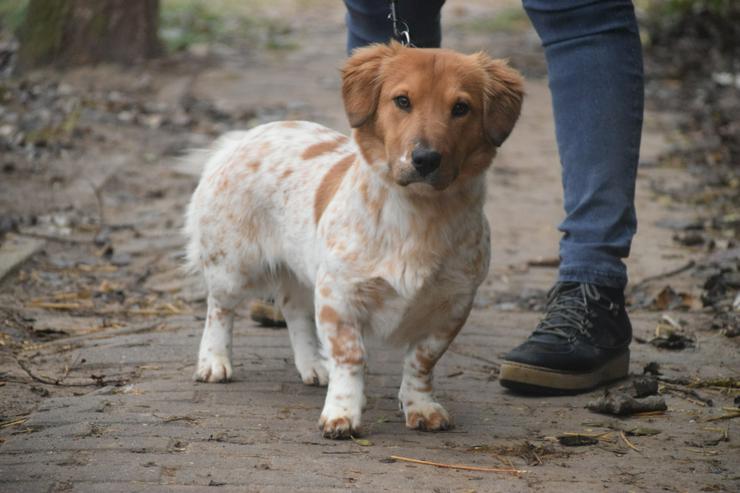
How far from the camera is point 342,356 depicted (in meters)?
3.29

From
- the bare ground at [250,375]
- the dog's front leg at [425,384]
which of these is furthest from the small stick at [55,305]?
the dog's front leg at [425,384]

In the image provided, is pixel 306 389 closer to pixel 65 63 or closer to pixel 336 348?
pixel 336 348

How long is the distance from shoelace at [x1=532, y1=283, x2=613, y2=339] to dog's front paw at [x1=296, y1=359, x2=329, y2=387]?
0.80m

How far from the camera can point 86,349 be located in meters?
4.10

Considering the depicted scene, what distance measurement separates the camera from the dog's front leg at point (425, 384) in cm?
336

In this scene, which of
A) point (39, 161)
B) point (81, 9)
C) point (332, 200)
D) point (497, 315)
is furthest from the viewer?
point (81, 9)

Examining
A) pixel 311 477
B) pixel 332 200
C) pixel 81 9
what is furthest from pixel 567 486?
pixel 81 9

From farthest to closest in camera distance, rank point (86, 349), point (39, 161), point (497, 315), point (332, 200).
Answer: point (39, 161), point (497, 315), point (86, 349), point (332, 200)

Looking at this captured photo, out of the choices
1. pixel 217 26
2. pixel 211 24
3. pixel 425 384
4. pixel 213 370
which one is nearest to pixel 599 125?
pixel 425 384

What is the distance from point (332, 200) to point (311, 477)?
3.35ft

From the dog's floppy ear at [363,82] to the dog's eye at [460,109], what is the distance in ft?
0.90

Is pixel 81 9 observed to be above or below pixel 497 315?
above

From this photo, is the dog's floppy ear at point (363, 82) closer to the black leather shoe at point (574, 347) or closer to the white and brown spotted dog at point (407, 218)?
the white and brown spotted dog at point (407, 218)

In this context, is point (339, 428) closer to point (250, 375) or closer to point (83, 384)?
point (250, 375)
